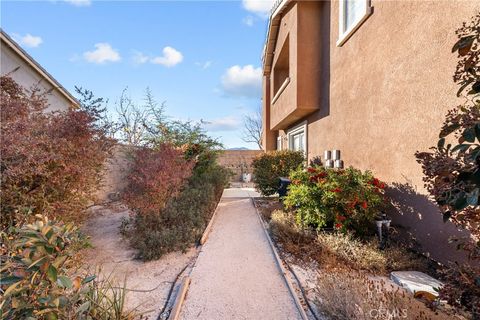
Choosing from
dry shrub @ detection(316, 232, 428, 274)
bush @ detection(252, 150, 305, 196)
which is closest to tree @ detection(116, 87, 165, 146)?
bush @ detection(252, 150, 305, 196)

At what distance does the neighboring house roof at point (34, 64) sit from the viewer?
895 centimetres

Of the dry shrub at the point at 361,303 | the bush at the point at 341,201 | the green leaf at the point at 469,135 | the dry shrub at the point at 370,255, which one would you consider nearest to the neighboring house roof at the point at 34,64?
the bush at the point at 341,201

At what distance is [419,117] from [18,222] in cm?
647

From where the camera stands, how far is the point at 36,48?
9586mm

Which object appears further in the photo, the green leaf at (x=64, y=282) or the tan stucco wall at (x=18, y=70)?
the tan stucco wall at (x=18, y=70)

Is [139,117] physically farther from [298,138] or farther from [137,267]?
[137,267]

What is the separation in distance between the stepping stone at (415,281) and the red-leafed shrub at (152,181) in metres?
4.65

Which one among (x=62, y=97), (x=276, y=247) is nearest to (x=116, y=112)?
(x=62, y=97)

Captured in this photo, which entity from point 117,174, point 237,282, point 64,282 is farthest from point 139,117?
point 64,282

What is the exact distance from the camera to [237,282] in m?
3.59

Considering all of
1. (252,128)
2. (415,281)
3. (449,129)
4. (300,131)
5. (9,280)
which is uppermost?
(252,128)

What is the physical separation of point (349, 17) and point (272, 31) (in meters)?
5.97

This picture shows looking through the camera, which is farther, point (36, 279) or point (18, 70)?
point (18, 70)

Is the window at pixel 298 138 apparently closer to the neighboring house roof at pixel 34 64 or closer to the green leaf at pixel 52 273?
the neighboring house roof at pixel 34 64
